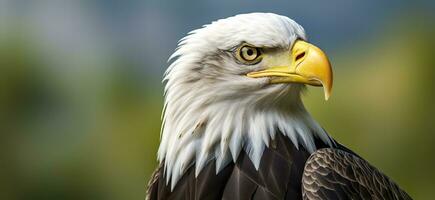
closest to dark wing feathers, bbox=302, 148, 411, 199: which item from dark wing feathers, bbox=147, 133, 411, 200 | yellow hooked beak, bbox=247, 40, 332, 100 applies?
dark wing feathers, bbox=147, 133, 411, 200

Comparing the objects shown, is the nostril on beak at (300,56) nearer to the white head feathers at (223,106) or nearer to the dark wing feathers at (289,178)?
the white head feathers at (223,106)

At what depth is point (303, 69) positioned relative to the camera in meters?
1.65

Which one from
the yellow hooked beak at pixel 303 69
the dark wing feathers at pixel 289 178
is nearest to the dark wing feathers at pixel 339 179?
the dark wing feathers at pixel 289 178

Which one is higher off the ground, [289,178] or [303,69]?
[303,69]

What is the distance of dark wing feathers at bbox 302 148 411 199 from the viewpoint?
5.42ft

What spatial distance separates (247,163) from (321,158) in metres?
0.17

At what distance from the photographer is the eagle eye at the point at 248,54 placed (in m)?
1.72

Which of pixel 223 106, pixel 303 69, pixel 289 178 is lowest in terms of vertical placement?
pixel 289 178

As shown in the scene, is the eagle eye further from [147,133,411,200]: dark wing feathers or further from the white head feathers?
[147,133,411,200]: dark wing feathers

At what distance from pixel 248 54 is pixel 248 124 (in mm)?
163

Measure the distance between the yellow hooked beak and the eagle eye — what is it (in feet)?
0.10

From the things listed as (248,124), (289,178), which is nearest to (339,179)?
(289,178)

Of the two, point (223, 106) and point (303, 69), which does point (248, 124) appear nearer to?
point (223, 106)

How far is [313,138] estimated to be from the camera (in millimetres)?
1810
